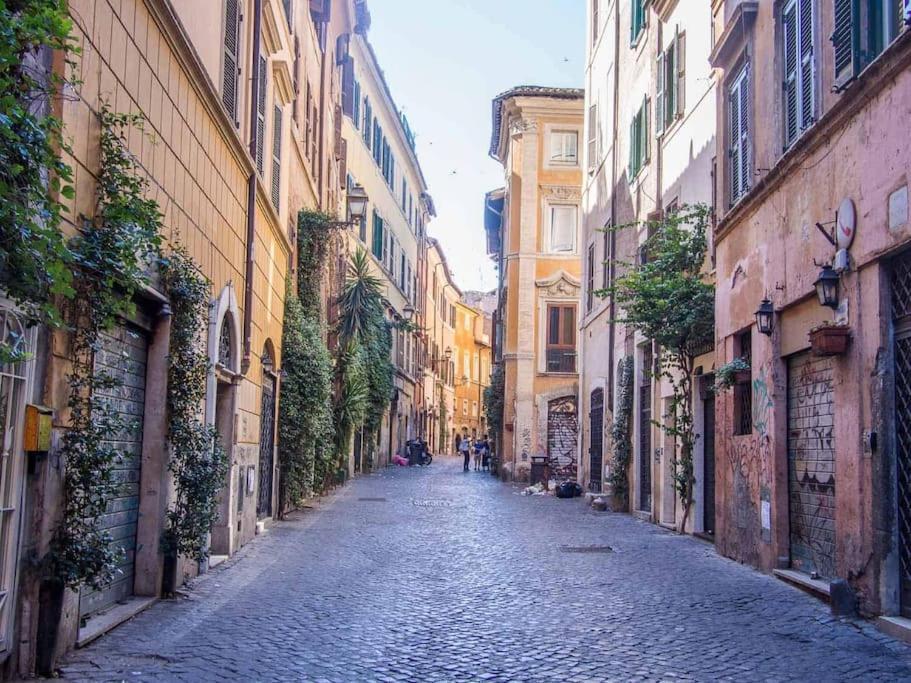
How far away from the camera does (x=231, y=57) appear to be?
480 inches

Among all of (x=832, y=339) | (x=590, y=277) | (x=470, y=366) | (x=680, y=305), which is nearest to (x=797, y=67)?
(x=832, y=339)

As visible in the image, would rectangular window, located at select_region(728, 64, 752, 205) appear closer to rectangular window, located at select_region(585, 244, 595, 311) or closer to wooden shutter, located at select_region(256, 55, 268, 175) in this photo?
wooden shutter, located at select_region(256, 55, 268, 175)

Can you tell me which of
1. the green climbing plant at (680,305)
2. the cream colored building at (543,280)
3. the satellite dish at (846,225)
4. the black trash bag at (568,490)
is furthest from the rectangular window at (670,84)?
the cream colored building at (543,280)

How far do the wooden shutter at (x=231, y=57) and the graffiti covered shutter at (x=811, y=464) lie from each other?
264 inches

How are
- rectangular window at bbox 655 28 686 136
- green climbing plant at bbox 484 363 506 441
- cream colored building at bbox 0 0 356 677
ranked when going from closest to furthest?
1. cream colored building at bbox 0 0 356 677
2. rectangular window at bbox 655 28 686 136
3. green climbing plant at bbox 484 363 506 441

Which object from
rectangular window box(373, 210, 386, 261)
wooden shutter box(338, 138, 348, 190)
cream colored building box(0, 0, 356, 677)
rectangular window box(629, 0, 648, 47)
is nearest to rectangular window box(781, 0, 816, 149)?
cream colored building box(0, 0, 356, 677)

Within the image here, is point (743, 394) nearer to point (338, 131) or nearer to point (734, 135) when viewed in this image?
point (734, 135)

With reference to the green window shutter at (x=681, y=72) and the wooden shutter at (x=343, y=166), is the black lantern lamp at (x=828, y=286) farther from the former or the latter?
the wooden shutter at (x=343, y=166)

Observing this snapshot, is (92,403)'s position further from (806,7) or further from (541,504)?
(541,504)

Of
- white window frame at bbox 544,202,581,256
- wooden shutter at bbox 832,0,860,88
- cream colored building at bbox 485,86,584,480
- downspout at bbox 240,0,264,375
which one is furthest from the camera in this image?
white window frame at bbox 544,202,581,256

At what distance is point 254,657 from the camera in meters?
6.94

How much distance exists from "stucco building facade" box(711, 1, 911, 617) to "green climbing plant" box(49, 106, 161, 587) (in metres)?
5.49

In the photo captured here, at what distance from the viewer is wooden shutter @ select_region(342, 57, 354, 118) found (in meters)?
29.4

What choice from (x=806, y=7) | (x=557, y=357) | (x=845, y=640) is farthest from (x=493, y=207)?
(x=845, y=640)
